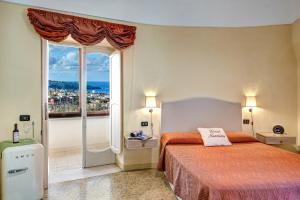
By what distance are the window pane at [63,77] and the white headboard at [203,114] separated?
2.61 m

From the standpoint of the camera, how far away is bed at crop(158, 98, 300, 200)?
1993mm

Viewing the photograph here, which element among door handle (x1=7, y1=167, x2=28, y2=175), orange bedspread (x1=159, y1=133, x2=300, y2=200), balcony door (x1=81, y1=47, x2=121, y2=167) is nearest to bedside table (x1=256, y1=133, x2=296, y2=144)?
orange bedspread (x1=159, y1=133, x2=300, y2=200)

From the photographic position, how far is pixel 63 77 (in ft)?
17.2

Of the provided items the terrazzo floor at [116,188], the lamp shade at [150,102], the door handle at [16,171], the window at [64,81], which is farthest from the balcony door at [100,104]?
the door handle at [16,171]

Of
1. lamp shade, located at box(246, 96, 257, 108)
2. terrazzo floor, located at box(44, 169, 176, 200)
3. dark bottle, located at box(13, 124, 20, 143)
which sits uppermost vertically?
lamp shade, located at box(246, 96, 257, 108)

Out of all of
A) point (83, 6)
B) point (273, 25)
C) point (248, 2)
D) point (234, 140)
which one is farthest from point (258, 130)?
point (83, 6)

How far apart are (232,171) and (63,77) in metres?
4.41

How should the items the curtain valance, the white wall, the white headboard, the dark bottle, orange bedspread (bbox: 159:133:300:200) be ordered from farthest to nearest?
the white wall
the white headboard
the curtain valance
the dark bottle
orange bedspread (bbox: 159:133:300:200)

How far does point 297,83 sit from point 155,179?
3.41 metres

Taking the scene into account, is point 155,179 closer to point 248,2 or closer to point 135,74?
point 135,74

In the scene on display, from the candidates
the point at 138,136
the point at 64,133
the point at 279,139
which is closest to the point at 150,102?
the point at 138,136

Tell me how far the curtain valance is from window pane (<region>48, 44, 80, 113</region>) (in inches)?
75.3

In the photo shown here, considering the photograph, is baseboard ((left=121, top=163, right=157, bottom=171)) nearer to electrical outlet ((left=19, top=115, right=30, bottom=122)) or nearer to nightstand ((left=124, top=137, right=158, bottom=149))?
nightstand ((left=124, top=137, right=158, bottom=149))

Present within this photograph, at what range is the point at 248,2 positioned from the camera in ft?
13.5
